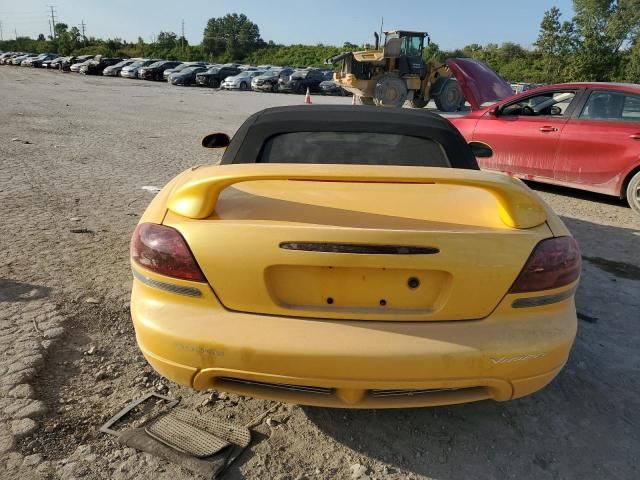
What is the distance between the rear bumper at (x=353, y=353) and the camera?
1.87 meters

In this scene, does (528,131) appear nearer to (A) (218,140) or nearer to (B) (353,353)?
(A) (218,140)

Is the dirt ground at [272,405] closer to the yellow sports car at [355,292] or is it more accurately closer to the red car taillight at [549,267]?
the yellow sports car at [355,292]

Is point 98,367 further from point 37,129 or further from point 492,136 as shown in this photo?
point 37,129

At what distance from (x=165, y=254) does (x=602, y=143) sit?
19.7 feet

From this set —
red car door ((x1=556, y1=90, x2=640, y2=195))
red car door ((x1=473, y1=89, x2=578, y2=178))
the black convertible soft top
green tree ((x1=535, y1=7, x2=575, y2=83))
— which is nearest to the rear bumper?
the black convertible soft top

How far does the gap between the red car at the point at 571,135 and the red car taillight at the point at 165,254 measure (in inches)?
233

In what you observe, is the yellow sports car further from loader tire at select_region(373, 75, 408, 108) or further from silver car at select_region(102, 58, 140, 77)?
silver car at select_region(102, 58, 140, 77)

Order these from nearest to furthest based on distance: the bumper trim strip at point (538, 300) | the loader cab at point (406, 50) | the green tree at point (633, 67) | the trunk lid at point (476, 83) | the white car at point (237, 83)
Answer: the bumper trim strip at point (538, 300) < the trunk lid at point (476, 83) < the loader cab at point (406, 50) < the white car at point (237, 83) < the green tree at point (633, 67)

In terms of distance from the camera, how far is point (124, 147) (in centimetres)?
1011

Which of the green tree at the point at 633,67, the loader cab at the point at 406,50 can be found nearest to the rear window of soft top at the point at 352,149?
the loader cab at the point at 406,50

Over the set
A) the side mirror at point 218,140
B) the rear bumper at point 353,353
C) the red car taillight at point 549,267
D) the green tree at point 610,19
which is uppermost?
the green tree at point 610,19

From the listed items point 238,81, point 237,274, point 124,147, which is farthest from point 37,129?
point 238,81

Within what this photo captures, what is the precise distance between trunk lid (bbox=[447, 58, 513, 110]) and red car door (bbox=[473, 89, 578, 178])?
3.15 metres

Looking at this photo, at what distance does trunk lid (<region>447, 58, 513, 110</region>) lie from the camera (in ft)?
35.4
